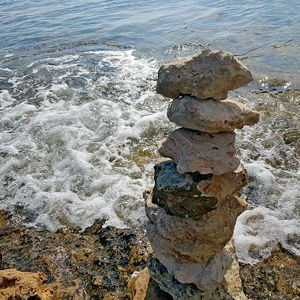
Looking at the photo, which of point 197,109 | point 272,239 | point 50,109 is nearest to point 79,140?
point 50,109

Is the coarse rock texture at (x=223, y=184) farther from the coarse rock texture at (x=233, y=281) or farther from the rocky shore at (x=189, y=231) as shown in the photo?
the coarse rock texture at (x=233, y=281)

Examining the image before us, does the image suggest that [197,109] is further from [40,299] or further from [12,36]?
[12,36]

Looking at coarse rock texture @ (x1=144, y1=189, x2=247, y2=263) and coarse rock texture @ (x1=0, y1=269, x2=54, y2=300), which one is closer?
coarse rock texture @ (x1=144, y1=189, x2=247, y2=263)

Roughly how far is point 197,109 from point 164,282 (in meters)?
2.21

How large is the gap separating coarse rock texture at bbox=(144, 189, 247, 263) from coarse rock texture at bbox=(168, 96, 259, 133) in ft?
3.29

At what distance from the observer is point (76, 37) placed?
63.5 feet

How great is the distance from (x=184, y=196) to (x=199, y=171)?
1.08 feet

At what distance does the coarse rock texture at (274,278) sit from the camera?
4602mm

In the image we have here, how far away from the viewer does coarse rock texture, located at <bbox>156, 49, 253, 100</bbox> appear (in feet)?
10.7

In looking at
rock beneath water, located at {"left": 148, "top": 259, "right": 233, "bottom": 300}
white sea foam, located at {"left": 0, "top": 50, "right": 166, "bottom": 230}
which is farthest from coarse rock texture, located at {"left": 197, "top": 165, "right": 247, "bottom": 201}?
white sea foam, located at {"left": 0, "top": 50, "right": 166, "bottom": 230}

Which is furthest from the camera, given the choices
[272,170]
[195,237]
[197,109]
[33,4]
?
[33,4]

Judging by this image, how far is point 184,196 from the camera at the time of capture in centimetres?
363

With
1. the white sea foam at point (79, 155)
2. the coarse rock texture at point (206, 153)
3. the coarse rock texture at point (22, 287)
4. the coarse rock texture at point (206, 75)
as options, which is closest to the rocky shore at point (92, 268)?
the coarse rock texture at point (22, 287)

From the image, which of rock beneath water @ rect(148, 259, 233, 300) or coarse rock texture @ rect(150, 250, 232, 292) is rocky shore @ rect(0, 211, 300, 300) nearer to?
rock beneath water @ rect(148, 259, 233, 300)
